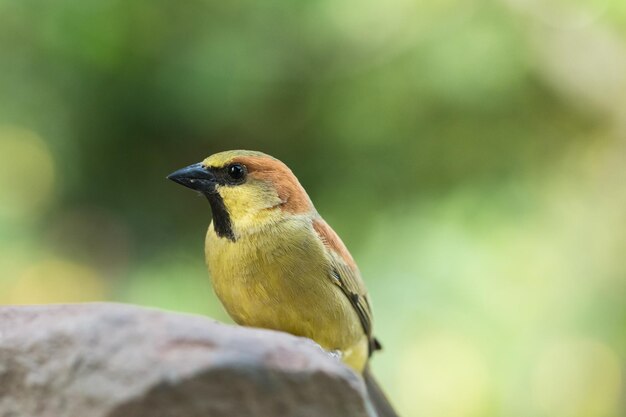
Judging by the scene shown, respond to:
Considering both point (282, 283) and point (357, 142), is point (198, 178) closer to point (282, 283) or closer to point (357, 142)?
point (282, 283)

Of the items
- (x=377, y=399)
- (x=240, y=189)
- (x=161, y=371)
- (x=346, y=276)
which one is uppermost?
(x=240, y=189)

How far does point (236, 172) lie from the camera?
2.44 m

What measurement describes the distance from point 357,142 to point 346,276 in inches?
59.1

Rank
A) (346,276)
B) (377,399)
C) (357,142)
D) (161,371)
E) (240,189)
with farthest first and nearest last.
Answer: (357,142) → (377,399) → (346,276) → (240,189) → (161,371)

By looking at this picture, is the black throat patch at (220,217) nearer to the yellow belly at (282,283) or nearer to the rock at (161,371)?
the yellow belly at (282,283)

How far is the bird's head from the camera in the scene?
2.42 meters

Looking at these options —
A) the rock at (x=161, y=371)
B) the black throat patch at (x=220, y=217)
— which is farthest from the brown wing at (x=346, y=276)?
the rock at (x=161, y=371)

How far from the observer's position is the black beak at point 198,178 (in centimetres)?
237

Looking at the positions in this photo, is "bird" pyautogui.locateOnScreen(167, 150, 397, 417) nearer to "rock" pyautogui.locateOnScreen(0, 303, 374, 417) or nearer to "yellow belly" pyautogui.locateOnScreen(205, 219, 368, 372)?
"yellow belly" pyautogui.locateOnScreen(205, 219, 368, 372)

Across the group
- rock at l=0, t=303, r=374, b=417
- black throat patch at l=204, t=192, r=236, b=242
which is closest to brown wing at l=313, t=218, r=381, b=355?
black throat patch at l=204, t=192, r=236, b=242

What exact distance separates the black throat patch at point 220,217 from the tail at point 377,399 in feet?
2.50

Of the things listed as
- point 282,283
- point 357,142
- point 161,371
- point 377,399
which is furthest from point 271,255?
point 357,142

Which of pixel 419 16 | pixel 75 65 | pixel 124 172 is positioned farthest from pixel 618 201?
pixel 75 65

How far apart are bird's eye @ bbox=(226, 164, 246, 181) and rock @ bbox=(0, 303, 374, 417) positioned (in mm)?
789
